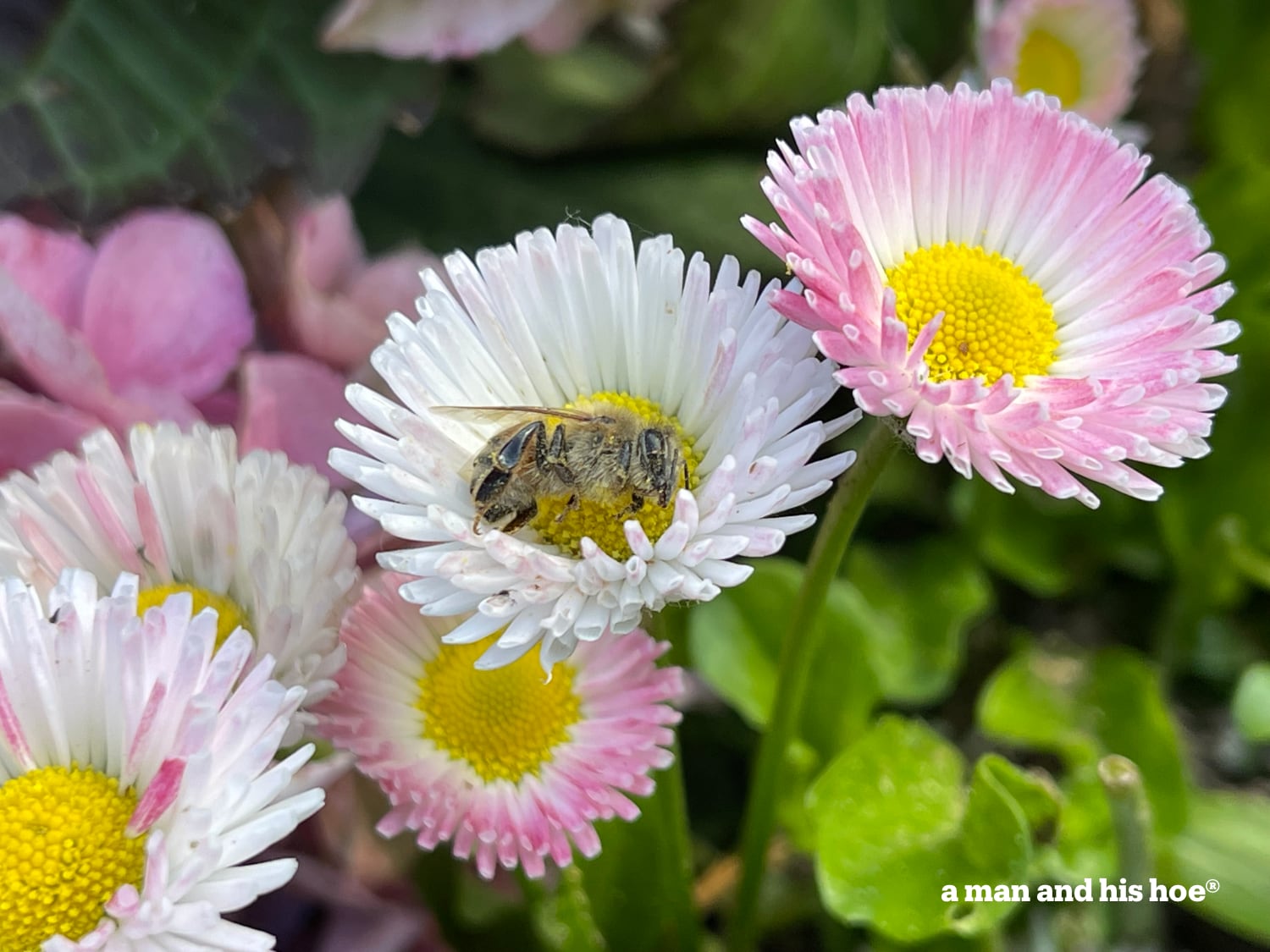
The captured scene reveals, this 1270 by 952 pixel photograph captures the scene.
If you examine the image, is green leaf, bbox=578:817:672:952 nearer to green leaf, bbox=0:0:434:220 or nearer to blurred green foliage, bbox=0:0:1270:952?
blurred green foliage, bbox=0:0:1270:952

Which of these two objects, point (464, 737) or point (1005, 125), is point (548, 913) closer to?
point (464, 737)

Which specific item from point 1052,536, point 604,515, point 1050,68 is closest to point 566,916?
point 604,515

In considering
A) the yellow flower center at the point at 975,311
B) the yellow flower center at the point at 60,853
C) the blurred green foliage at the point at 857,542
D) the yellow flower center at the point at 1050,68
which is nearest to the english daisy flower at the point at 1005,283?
the yellow flower center at the point at 975,311

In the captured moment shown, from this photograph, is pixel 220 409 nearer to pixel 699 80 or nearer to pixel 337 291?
pixel 337 291

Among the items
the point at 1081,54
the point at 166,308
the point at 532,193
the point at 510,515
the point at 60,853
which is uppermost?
the point at 1081,54

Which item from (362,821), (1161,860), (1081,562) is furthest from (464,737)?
(1081,562)
